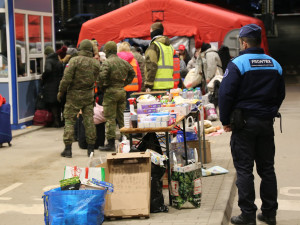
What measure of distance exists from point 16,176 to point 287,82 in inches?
689

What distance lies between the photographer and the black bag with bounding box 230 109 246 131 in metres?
6.32

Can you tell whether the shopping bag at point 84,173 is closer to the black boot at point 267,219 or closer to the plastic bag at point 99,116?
the black boot at point 267,219

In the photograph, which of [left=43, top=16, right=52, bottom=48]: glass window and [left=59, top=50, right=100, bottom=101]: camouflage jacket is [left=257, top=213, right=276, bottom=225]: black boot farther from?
[left=43, top=16, right=52, bottom=48]: glass window

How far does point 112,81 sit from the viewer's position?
10938mm

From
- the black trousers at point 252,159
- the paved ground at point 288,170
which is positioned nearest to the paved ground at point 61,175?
the paved ground at point 288,170

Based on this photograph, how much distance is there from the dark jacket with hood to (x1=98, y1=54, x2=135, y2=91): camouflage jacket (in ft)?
12.7

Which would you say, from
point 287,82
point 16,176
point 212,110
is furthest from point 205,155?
point 287,82

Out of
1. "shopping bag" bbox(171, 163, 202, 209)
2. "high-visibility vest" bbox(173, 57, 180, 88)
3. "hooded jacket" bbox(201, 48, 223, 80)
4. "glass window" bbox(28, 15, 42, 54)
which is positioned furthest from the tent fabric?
"shopping bag" bbox(171, 163, 202, 209)

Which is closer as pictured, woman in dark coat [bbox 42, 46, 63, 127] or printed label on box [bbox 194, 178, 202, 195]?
printed label on box [bbox 194, 178, 202, 195]

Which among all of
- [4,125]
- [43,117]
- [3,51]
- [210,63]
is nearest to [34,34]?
[3,51]

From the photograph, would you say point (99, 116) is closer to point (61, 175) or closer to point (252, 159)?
point (61, 175)

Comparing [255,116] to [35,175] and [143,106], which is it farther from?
[35,175]

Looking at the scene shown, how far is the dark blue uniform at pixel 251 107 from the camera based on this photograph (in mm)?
6316

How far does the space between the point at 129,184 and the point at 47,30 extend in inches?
407
